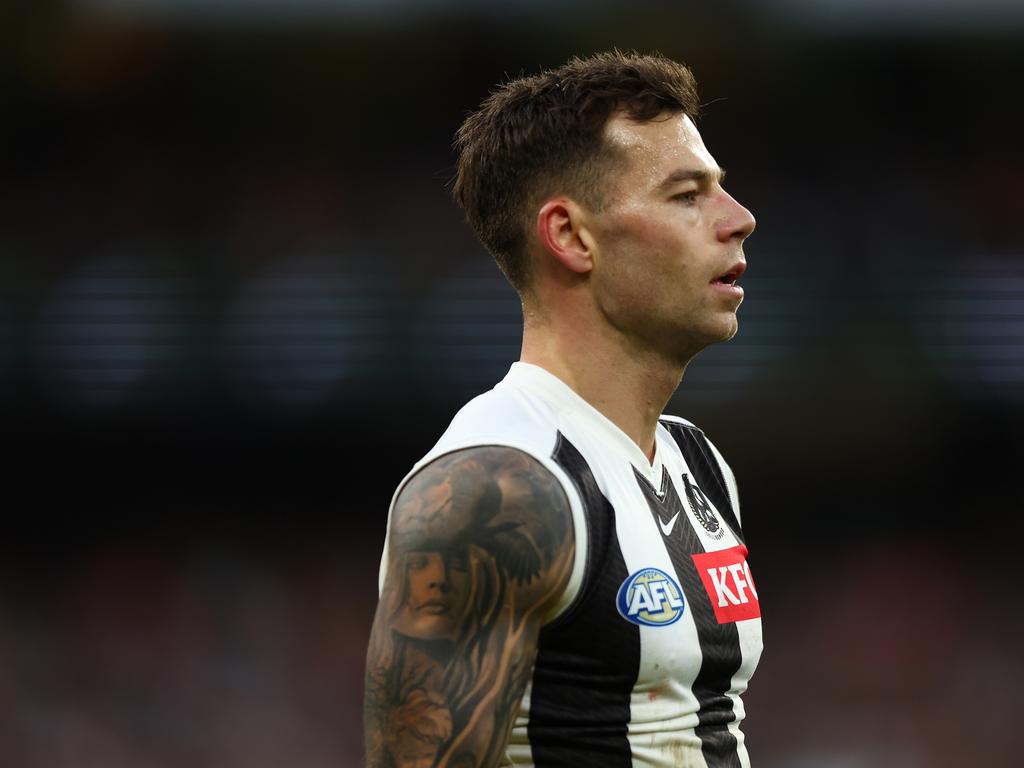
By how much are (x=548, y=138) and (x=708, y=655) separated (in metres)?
0.90

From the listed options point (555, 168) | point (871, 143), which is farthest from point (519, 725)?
point (871, 143)

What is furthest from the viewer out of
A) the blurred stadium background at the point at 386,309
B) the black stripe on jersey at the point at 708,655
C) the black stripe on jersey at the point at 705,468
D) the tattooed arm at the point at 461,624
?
the blurred stadium background at the point at 386,309

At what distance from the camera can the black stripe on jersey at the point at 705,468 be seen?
2510mm

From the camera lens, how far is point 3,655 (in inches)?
287

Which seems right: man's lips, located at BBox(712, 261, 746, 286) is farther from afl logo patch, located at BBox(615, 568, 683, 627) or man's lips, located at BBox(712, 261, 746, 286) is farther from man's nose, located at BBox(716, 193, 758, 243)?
afl logo patch, located at BBox(615, 568, 683, 627)

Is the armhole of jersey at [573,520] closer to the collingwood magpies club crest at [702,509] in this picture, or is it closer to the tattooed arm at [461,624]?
the tattooed arm at [461,624]

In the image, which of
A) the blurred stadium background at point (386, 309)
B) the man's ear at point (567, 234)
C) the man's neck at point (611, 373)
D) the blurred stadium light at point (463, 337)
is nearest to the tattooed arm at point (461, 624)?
the man's neck at point (611, 373)

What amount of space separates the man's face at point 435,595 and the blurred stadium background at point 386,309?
5.48 m

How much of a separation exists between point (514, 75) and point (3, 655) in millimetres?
4191

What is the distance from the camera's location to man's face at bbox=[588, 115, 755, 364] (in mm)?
2285

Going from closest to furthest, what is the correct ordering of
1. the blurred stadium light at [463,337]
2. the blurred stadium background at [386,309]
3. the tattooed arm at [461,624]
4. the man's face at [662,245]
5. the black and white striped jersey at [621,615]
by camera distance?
the tattooed arm at [461,624]
the black and white striped jersey at [621,615]
the man's face at [662,245]
the blurred stadium background at [386,309]
the blurred stadium light at [463,337]

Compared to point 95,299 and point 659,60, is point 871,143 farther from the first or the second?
point 659,60

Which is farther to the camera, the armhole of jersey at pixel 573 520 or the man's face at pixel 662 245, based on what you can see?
the man's face at pixel 662 245

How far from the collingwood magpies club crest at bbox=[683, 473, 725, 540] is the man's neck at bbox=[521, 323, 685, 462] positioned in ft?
0.38
